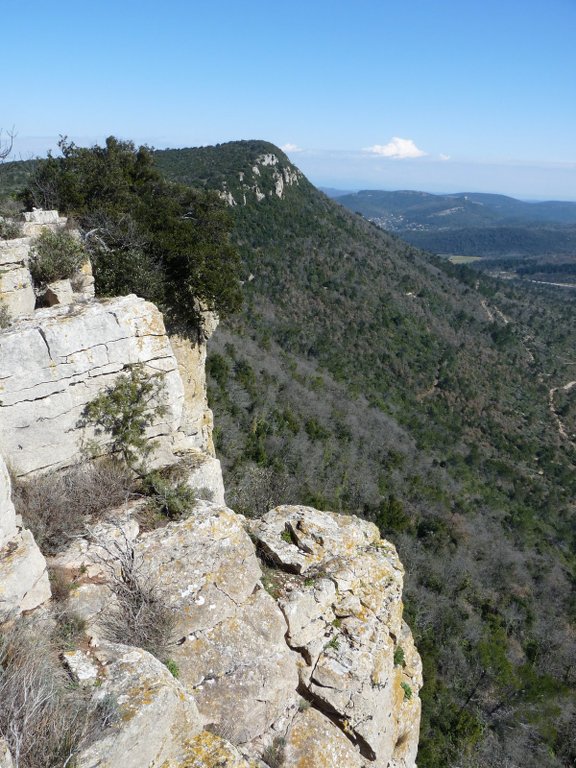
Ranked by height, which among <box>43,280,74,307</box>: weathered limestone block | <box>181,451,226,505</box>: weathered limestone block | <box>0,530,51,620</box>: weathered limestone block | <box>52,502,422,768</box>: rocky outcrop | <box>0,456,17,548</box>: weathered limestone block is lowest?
<box>52,502,422,768</box>: rocky outcrop

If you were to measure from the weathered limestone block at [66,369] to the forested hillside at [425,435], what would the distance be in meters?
11.9

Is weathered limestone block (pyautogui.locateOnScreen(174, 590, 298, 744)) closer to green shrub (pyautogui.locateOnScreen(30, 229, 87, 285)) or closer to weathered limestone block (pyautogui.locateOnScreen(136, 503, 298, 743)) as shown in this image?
weathered limestone block (pyautogui.locateOnScreen(136, 503, 298, 743))

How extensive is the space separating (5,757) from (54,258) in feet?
27.5

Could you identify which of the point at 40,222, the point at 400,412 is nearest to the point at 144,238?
the point at 40,222

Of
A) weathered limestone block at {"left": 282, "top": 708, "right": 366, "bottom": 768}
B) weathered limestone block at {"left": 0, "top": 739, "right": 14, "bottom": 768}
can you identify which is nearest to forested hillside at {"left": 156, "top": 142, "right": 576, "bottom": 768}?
weathered limestone block at {"left": 282, "top": 708, "right": 366, "bottom": 768}

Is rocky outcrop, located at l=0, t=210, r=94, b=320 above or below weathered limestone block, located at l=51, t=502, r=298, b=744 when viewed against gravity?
above

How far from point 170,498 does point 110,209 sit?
8998mm

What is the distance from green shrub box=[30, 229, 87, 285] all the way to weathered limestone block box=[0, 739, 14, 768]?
315 inches

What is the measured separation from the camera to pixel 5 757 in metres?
3.56

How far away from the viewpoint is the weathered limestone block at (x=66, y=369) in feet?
22.3

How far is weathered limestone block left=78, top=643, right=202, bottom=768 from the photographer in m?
4.14

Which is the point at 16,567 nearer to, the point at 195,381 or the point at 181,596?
the point at 181,596

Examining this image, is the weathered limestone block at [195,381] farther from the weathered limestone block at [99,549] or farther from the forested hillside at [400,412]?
the weathered limestone block at [99,549]

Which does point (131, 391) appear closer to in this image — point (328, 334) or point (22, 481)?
point (22, 481)
